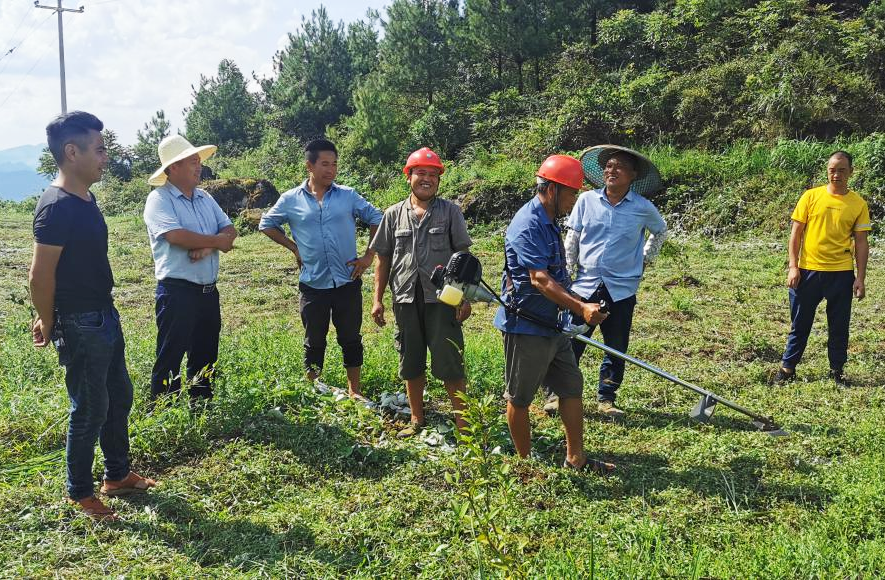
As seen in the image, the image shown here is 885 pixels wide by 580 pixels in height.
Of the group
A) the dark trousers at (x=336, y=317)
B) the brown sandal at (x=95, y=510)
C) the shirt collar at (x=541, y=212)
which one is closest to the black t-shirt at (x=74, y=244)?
the brown sandal at (x=95, y=510)

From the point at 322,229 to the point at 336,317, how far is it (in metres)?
0.68

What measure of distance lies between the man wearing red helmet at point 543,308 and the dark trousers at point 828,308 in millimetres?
2391

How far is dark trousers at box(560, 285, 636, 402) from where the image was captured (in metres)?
4.71

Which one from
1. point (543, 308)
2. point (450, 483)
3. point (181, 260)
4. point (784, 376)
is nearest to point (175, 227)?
point (181, 260)

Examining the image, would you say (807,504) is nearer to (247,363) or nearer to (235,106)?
(247,363)

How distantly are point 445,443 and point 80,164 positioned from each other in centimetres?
262

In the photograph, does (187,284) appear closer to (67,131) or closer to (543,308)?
(67,131)

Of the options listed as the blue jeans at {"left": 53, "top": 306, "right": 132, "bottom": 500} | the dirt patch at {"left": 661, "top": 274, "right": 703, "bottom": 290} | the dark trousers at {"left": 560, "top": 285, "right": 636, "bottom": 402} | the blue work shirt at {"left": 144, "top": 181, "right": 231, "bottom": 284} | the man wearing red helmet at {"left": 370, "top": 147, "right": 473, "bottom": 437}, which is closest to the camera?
the blue jeans at {"left": 53, "top": 306, "right": 132, "bottom": 500}

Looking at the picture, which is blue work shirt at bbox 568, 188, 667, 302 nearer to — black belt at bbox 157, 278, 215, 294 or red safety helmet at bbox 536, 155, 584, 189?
red safety helmet at bbox 536, 155, 584, 189

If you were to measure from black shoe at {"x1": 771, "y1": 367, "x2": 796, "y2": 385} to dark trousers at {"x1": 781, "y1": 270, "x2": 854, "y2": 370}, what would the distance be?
0.20 feet

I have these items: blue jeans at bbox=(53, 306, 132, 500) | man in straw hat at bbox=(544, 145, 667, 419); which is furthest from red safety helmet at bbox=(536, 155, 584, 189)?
blue jeans at bbox=(53, 306, 132, 500)

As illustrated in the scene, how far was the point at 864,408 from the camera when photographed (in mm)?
4680

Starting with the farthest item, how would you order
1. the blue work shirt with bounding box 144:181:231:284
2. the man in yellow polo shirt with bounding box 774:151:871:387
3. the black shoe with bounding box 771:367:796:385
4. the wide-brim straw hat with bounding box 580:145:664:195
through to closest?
the black shoe with bounding box 771:367:796:385, the man in yellow polo shirt with bounding box 774:151:871:387, the wide-brim straw hat with bounding box 580:145:664:195, the blue work shirt with bounding box 144:181:231:284

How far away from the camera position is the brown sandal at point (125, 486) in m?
3.51
